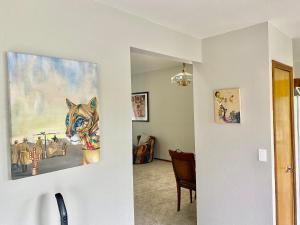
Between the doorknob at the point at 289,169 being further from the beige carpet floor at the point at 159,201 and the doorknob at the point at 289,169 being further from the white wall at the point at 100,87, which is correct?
the white wall at the point at 100,87

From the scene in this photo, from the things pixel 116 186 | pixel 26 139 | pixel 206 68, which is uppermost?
pixel 206 68

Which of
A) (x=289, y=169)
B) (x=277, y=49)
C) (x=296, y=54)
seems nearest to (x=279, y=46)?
(x=277, y=49)

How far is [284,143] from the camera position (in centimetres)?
266

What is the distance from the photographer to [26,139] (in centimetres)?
137

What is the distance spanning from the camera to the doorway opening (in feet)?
15.2

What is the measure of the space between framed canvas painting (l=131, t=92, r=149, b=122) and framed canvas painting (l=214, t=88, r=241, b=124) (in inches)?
179

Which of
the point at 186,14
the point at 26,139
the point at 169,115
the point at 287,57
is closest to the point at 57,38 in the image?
the point at 26,139

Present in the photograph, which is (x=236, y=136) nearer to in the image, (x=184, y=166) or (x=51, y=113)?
(x=184, y=166)

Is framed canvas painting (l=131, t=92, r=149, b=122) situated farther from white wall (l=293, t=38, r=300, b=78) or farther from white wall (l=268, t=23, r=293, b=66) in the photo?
white wall (l=268, t=23, r=293, b=66)

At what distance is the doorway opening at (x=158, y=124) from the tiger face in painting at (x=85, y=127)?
2526 mm

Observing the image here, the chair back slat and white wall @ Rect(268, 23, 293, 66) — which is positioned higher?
white wall @ Rect(268, 23, 293, 66)

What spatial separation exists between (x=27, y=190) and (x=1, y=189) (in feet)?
0.46

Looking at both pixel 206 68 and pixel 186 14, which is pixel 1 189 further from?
pixel 206 68

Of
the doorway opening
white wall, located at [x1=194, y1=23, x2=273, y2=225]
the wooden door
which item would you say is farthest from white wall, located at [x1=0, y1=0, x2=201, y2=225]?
the doorway opening
